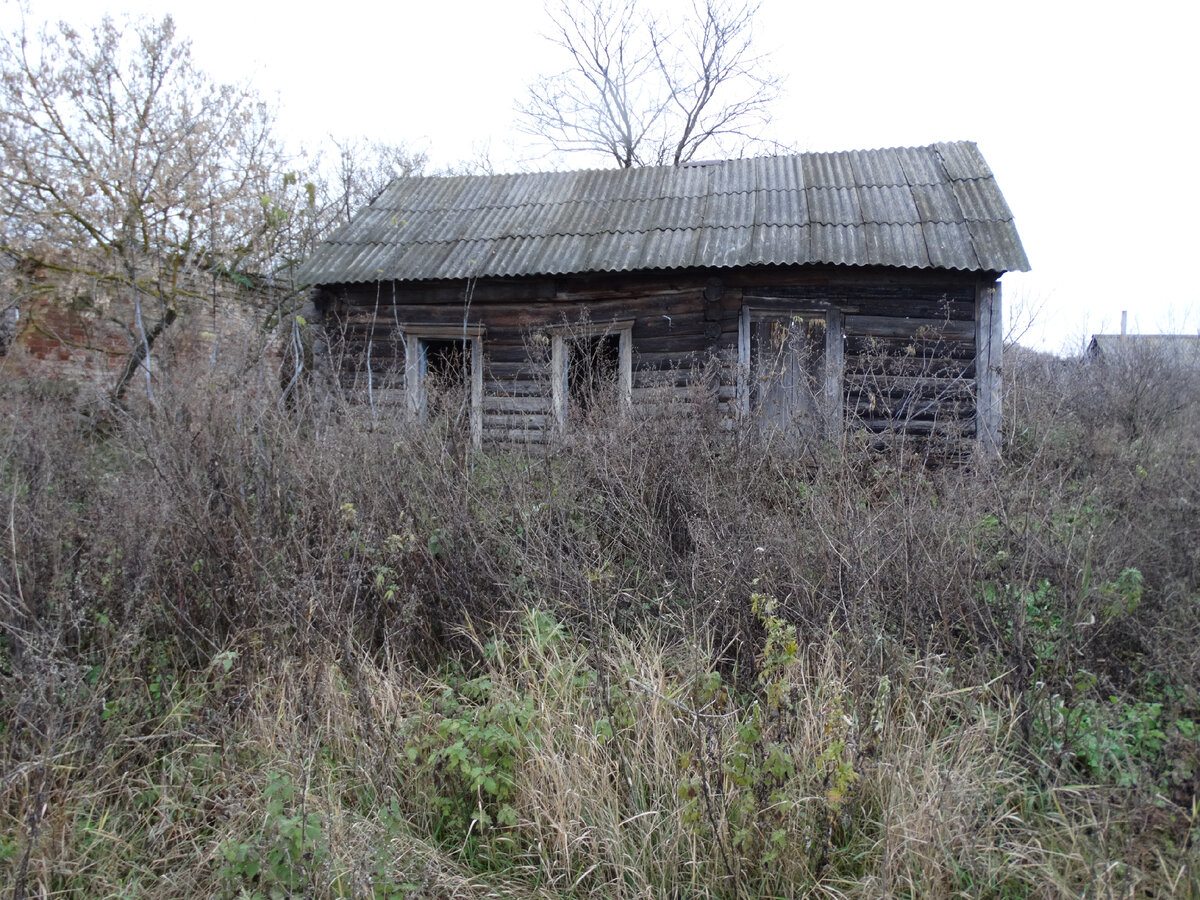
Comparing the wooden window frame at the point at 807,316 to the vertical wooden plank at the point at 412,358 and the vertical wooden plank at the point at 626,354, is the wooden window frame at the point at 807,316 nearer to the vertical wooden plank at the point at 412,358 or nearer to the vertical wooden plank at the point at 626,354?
the vertical wooden plank at the point at 626,354

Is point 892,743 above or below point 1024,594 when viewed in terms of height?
below

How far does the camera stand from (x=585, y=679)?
289 cm

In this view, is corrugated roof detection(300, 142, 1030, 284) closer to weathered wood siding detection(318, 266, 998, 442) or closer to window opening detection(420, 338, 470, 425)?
weathered wood siding detection(318, 266, 998, 442)

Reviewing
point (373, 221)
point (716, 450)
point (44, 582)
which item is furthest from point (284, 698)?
point (373, 221)

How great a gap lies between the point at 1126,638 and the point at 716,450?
8.18 feet

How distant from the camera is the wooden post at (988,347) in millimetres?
7164

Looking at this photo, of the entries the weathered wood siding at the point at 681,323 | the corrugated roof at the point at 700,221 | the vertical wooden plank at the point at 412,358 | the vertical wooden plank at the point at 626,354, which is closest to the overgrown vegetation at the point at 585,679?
the weathered wood siding at the point at 681,323

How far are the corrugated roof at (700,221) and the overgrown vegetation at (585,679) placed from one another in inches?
139

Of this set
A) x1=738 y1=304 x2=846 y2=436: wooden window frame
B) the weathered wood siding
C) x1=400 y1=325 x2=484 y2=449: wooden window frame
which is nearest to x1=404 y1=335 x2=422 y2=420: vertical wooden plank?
x1=400 y1=325 x2=484 y2=449: wooden window frame

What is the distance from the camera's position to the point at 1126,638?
3105 mm

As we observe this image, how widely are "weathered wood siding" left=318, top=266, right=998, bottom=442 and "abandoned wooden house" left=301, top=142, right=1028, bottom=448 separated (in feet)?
0.07

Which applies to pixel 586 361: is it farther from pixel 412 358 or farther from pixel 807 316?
pixel 412 358

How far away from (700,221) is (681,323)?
131 cm

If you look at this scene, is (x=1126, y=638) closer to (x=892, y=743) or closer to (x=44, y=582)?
(x=892, y=743)
